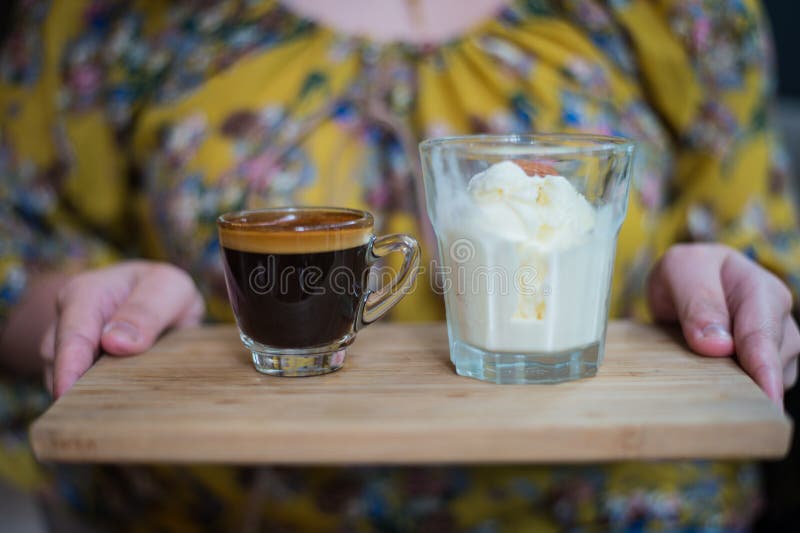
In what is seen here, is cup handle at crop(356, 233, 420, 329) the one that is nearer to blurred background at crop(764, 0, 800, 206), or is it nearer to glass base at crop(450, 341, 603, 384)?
glass base at crop(450, 341, 603, 384)

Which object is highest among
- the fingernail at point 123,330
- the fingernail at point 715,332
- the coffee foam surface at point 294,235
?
the coffee foam surface at point 294,235

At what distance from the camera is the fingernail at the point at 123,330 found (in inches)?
20.7

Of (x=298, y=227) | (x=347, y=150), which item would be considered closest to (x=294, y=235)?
(x=298, y=227)

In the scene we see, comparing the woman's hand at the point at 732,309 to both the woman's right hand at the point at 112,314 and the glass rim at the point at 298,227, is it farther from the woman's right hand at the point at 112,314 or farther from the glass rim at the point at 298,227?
the woman's right hand at the point at 112,314

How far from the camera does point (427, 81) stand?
0.73 meters

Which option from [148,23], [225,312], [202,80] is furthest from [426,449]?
[148,23]

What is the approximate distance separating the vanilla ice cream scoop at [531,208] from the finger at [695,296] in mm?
132

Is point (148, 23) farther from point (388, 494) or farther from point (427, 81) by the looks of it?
point (388, 494)

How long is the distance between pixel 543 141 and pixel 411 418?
0.23 metres

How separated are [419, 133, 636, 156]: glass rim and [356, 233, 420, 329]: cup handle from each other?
66 millimetres

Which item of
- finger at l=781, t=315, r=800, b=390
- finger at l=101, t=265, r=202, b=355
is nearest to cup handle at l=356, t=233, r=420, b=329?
finger at l=101, t=265, r=202, b=355

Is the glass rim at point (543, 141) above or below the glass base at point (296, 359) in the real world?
above

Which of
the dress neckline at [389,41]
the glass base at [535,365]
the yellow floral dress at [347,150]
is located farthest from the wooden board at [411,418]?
the dress neckline at [389,41]

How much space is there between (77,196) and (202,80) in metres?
0.18
